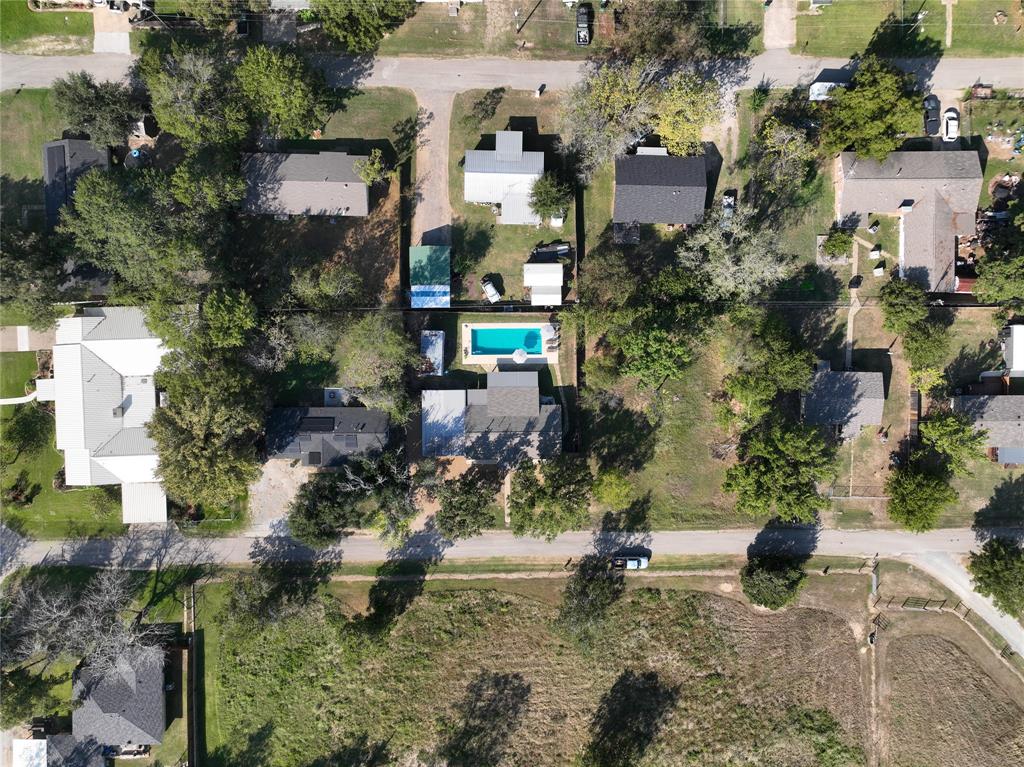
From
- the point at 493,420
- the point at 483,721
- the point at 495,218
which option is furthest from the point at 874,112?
the point at 483,721

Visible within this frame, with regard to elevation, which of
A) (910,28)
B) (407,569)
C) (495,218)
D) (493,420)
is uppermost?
(910,28)

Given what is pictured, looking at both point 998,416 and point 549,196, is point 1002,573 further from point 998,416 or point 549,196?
point 549,196

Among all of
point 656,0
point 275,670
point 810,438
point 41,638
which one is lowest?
point 275,670

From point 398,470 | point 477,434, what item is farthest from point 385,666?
point 477,434

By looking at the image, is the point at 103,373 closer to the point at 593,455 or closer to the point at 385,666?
the point at 385,666

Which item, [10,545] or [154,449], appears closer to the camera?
[154,449]

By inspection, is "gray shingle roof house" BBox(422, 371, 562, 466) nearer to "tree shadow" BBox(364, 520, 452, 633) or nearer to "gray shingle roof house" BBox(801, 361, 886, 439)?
"tree shadow" BBox(364, 520, 452, 633)
